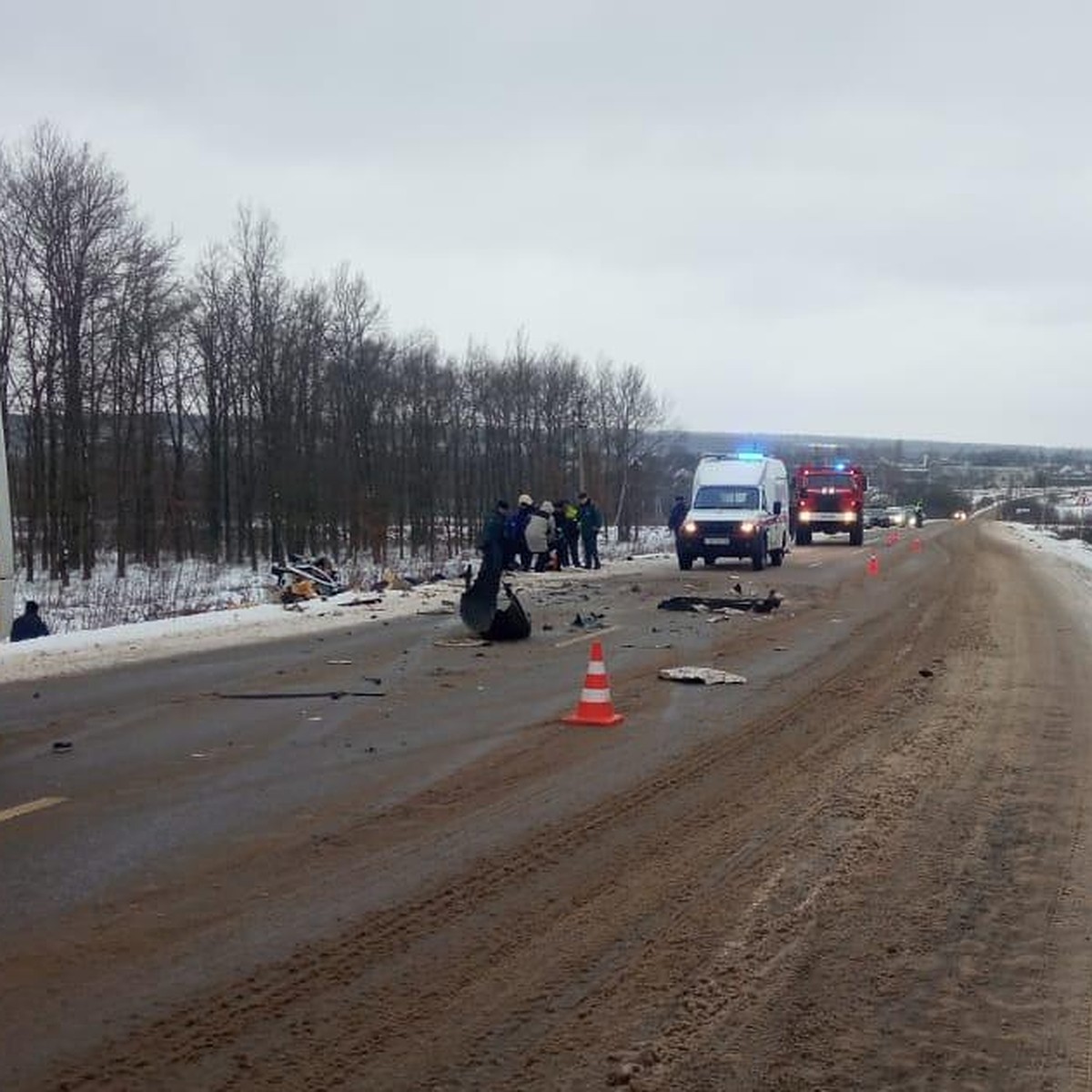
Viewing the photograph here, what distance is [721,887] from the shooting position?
521 cm

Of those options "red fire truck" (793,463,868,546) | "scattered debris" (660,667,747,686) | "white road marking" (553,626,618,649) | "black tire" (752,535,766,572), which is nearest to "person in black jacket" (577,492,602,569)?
"black tire" (752,535,766,572)

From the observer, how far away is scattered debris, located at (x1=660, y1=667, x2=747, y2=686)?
445 inches

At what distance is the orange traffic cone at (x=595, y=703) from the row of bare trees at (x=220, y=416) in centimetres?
2400

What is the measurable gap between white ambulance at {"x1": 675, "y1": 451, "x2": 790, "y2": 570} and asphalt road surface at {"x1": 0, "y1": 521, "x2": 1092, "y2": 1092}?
17137 millimetres

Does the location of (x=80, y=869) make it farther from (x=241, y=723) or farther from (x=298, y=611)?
(x=298, y=611)

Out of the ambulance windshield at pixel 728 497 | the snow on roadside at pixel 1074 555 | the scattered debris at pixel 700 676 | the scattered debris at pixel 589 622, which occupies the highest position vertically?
the ambulance windshield at pixel 728 497

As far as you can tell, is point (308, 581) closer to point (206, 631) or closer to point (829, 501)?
point (206, 631)

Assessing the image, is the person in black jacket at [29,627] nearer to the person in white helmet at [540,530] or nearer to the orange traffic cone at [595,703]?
the orange traffic cone at [595,703]

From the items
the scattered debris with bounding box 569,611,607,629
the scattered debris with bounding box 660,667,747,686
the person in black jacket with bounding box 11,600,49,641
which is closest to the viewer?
the scattered debris with bounding box 660,667,747,686

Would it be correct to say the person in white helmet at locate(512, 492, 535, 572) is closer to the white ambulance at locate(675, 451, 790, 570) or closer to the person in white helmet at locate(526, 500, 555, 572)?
the person in white helmet at locate(526, 500, 555, 572)

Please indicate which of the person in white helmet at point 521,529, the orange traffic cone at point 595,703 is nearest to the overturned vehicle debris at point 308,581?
the person in white helmet at point 521,529

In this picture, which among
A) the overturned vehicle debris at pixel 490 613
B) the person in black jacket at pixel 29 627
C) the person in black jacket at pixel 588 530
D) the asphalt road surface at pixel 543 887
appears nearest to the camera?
the asphalt road surface at pixel 543 887

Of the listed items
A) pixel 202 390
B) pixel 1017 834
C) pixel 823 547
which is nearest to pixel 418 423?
pixel 202 390

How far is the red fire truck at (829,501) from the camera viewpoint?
147ft
